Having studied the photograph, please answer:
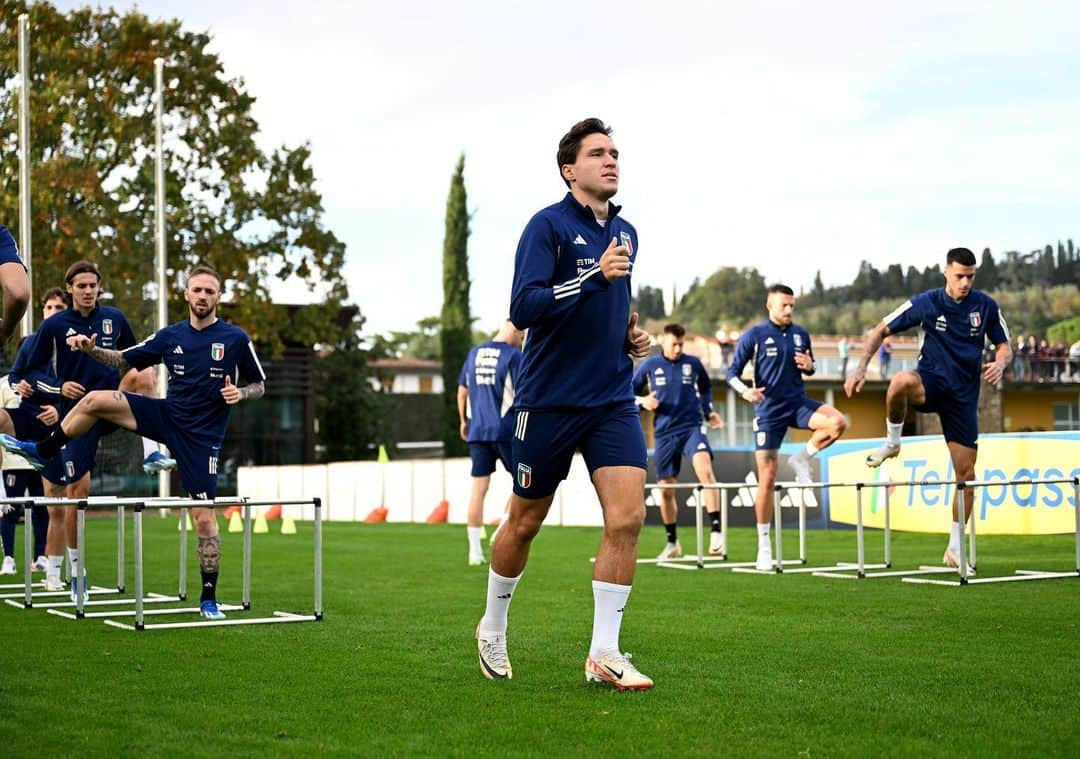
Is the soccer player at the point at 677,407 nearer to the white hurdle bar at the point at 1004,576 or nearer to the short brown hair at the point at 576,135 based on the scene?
the white hurdle bar at the point at 1004,576

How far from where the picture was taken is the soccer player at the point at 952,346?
12.0m

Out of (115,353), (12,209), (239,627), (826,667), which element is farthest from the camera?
(12,209)

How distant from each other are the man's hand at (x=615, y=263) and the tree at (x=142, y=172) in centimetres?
2885

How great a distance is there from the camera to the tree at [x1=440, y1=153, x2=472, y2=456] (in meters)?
56.2

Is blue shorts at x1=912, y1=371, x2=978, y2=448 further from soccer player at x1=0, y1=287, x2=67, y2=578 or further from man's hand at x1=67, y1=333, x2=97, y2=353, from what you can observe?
soccer player at x1=0, y1=287, x2=67, y2=578

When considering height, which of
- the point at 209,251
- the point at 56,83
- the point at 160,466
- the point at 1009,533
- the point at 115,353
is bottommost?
the point at 1009,533

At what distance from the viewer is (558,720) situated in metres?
5.55

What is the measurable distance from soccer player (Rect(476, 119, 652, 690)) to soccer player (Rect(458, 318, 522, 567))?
26.6ft

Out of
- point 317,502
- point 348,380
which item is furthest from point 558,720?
point 348,380

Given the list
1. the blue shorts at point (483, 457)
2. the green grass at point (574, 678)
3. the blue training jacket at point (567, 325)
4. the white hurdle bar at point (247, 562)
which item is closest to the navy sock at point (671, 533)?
the blue shorts at point (483, 457)

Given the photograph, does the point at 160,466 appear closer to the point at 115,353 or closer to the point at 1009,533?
the point at 115,353

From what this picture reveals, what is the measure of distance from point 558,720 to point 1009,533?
46.6 ft

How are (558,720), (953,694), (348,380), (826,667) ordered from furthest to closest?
(348,380) → (826,667) → (953,694) → (558,720)

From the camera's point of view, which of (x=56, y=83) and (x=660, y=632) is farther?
(x=56, y=83)
